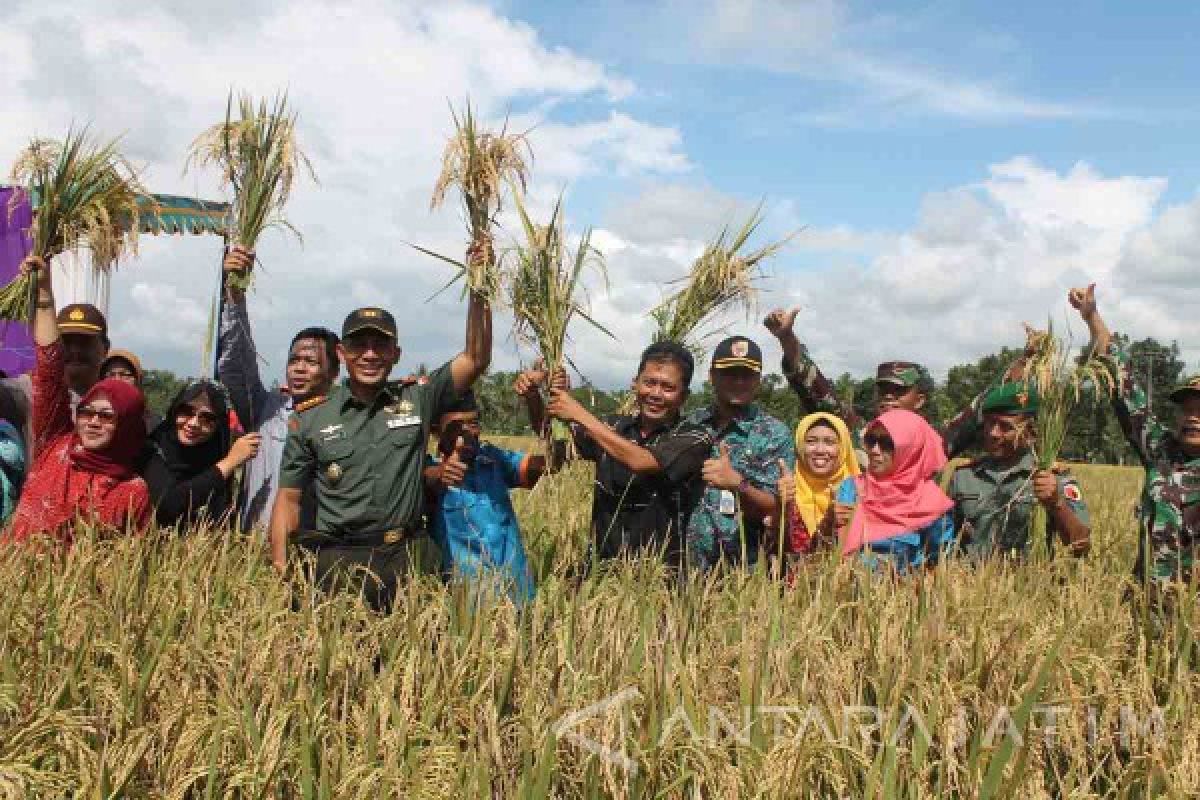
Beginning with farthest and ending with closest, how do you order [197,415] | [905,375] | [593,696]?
[905,375]
[197,415]
[593,696]

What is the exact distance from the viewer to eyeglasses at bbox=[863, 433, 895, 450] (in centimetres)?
368

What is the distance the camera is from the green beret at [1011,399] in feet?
13.0

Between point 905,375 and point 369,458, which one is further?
point 905,375

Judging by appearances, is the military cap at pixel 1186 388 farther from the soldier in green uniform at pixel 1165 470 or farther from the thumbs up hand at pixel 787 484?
the thumbs up hand at pixel 787 484

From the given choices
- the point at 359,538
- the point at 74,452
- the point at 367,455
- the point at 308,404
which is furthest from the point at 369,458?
the point at 74,452

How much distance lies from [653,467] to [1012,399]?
5.58 ft

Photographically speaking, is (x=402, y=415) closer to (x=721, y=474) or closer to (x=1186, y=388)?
(x=721, y=474)

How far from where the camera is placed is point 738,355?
3.89m

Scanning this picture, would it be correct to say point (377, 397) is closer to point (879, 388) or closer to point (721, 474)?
point (721, 474)

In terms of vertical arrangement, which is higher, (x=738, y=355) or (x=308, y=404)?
(x=738, y=355)

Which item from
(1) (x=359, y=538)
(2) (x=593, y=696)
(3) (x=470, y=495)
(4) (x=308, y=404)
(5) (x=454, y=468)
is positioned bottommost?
(2) (x=593, y=696)

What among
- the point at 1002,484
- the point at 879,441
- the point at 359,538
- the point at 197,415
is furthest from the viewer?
the point at 1002,484

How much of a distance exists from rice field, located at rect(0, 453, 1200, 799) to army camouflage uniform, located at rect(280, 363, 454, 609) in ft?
0.86

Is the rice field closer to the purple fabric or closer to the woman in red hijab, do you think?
the woman in red hijab
